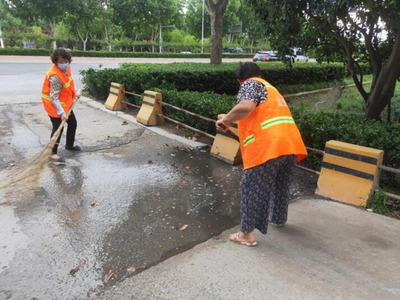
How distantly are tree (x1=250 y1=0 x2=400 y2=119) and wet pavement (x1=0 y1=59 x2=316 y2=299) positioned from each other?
2.72 meters

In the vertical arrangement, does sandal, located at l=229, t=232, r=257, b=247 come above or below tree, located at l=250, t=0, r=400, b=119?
below

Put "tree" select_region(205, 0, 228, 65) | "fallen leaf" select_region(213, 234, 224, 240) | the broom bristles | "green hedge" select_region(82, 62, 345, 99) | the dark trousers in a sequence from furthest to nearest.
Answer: "tree" select_region(205, 0, 228, 65) < "green hedge" select_region(82, 62, 345, 99) < the dark trousers < the broom bristles < "fallen leaf" select_region(213, 234, 224, 240)

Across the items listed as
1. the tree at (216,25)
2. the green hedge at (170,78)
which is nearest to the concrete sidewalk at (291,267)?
the green hedge at (170,78)

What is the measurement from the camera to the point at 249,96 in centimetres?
269

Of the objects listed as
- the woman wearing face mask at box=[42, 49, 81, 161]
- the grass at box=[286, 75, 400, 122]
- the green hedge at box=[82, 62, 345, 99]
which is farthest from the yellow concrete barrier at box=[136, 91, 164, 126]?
the grass at box=[286, 75, 400, 122]

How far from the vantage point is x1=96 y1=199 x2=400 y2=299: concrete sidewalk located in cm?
242

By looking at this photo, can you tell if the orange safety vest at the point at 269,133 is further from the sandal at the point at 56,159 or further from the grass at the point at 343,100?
the grass at the point at 343,100

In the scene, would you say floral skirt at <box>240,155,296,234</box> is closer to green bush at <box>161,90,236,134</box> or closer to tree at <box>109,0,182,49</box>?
green bush at <box>161,90,236,134</box>

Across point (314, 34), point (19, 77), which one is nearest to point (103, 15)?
point (19, 77)

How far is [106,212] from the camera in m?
3.71

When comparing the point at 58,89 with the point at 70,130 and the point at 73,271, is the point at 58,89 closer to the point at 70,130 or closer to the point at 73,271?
the point at 70,130

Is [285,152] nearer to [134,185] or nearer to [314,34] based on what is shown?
[134,185]

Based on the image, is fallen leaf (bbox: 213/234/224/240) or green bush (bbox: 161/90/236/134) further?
green bush (bbox: 161/90/236/134)

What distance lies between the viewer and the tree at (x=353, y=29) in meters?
5.25
